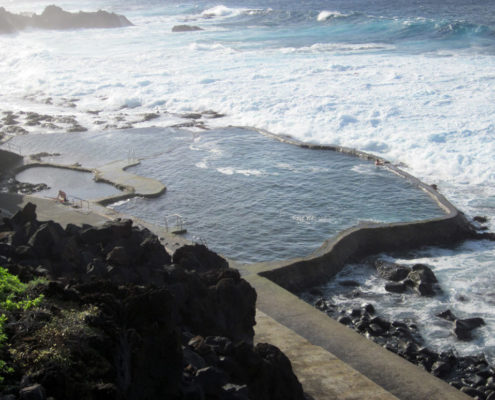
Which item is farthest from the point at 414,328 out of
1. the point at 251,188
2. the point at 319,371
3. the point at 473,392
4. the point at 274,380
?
the point at 251,188

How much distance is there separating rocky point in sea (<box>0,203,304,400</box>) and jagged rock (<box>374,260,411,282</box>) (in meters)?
7.45

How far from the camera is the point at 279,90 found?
156 ft

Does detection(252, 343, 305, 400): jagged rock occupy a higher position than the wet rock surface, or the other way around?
detection(252, 343, 305, 400): jagged rock

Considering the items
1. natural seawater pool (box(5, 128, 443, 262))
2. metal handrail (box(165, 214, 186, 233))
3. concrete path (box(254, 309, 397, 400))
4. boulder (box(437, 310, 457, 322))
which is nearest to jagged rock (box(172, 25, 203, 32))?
natural seawater pool (box(5, 128, 443, 262))

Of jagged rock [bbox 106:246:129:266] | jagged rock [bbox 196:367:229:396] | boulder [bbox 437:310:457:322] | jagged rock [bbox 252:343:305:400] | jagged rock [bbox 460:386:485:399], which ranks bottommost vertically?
jagged rock [bbox 460:386:485:399]

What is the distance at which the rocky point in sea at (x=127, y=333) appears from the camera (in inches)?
373

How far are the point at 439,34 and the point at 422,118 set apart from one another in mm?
29351

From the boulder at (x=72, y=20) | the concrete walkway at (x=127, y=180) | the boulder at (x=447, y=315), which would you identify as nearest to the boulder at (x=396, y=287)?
the boulder at (x=447, y=315)

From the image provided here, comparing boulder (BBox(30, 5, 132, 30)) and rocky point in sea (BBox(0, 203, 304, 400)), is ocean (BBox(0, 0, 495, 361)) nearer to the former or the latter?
rocky point in sea (BBox(0, 203, 304, 400))

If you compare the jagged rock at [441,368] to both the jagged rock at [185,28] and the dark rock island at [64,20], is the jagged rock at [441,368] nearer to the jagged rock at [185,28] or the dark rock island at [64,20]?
the jagged rock at [185,28]

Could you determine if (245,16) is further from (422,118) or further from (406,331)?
(406,331)

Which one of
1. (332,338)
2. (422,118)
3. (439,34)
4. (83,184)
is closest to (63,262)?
Answer: (332,338)

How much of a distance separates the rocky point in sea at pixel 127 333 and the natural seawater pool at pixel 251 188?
7297mm

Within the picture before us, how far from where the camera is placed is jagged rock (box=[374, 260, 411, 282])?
2153 cm
